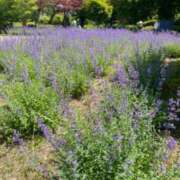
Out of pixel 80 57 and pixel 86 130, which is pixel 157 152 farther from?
pixel 80 57

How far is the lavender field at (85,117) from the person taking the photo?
2955 mm

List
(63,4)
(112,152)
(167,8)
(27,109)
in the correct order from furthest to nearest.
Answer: (63,4) → (167,8) → (27,109) → (112,152)

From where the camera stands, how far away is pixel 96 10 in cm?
3253

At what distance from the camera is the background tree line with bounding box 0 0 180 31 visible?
25.4 meters

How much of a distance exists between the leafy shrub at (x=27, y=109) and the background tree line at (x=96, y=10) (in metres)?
20.5

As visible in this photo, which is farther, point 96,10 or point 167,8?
point 96,10

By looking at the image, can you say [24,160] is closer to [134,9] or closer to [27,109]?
[27,109]

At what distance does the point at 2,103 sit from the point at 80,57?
1483 millimetres

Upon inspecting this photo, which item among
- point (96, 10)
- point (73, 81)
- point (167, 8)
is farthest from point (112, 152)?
point (96, 10)

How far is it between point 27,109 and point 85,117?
0.90 meters

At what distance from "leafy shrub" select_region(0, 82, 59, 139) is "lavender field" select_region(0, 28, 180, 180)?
0.01 metres

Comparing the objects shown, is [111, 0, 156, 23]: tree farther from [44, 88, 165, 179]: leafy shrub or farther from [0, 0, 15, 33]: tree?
[44, 88, 165, 179]: leafy shrub

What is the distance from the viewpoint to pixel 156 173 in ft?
9.69

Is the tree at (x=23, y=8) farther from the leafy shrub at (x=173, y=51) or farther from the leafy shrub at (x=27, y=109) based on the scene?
the leafy shrub at (x=27, y=109)
